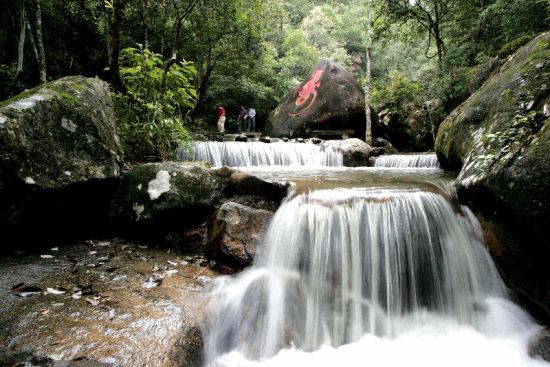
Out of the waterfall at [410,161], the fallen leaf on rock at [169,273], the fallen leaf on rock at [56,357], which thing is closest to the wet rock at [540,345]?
the fallen leaf on rock at [169,273]

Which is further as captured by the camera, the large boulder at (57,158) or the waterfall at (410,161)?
the waterfall at (410,161)

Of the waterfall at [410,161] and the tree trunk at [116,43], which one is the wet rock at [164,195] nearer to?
the tree trunk at [116,43]

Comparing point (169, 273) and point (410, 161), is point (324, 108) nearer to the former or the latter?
point (410, 161)

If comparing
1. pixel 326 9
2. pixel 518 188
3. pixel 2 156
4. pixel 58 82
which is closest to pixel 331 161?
pixel 518 188

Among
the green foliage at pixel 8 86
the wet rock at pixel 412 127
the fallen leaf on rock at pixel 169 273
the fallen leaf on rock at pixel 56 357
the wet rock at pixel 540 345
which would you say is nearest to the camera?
the fallen leaf on rock at pixel 56 357

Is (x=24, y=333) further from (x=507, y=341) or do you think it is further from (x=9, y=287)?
(x=507, y=341)

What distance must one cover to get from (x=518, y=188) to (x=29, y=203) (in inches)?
230

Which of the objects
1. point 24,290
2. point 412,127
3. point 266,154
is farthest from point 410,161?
point 24,290

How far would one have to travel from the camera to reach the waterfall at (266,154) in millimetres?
10570

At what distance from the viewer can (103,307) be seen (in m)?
3.24

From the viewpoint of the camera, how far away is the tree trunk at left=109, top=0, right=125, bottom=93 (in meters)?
5.99

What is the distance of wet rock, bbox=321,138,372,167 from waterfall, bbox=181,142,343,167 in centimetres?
20

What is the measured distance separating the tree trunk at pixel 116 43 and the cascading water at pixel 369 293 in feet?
15.1

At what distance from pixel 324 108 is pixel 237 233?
1273 centimetres
